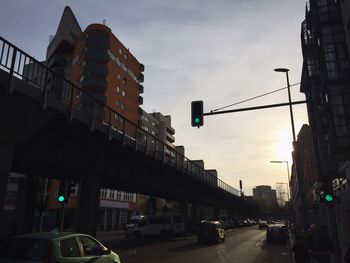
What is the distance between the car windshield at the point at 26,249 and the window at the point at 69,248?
40 centimetres

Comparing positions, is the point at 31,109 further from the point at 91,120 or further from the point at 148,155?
the point at 148,155

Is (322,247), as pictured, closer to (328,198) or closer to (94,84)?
(328,198)

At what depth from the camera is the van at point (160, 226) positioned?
36750 mm

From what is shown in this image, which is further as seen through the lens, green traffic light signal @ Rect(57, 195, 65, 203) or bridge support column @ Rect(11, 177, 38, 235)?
bridge support column @ Rect(11, 177, 38, 235)

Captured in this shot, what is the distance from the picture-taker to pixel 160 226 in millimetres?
37000

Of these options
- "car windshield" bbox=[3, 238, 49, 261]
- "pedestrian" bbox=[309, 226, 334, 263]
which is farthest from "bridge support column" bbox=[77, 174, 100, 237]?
"pedestrian" bbox=[309, 226, 334, 263]

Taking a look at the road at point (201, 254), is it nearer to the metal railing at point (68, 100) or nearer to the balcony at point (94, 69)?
the metal railing at point (68, 100)

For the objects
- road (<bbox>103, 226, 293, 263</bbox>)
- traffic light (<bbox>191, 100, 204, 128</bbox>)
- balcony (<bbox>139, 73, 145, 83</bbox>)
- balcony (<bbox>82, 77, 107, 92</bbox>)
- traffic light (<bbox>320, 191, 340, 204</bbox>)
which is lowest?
road (<bbox>103, 226, 293, 263</bbox>)

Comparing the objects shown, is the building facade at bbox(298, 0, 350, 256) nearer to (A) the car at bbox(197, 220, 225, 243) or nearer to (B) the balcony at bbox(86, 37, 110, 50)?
(A) the car at bbox(197, 220, 225, 243)

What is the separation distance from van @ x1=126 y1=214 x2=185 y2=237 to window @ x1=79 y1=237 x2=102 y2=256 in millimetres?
28692

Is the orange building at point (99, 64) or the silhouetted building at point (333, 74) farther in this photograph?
the orange building at point (99, 64)

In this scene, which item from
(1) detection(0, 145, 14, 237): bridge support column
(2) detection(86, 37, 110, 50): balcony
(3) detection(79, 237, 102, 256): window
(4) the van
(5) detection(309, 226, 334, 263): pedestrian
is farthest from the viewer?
(2) detection(86, 37, 110, 50): balcony

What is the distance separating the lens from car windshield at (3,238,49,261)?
7.03 m

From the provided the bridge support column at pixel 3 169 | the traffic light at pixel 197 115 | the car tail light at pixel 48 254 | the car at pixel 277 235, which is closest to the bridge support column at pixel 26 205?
the bridge support column at pixel 3 169
